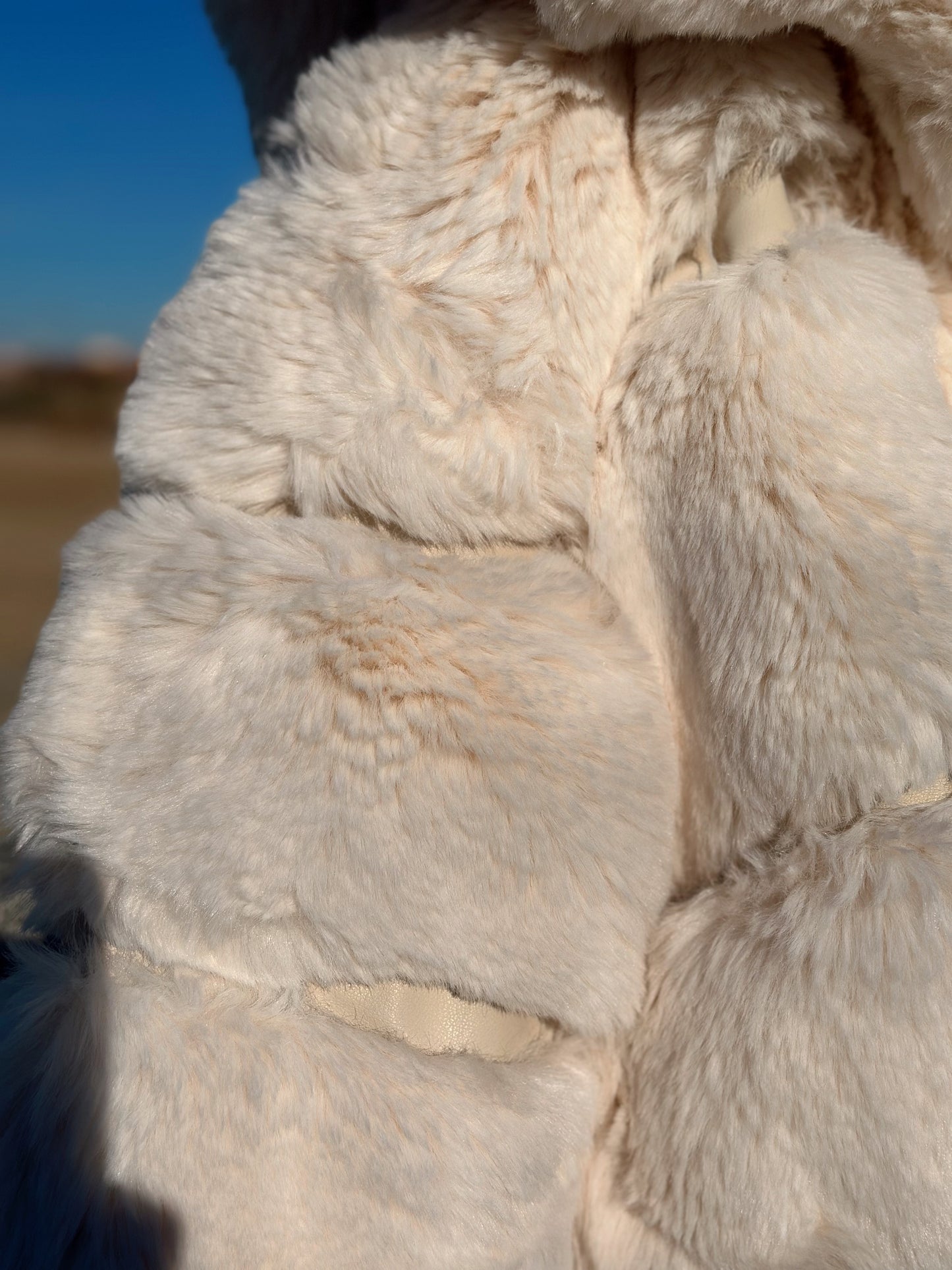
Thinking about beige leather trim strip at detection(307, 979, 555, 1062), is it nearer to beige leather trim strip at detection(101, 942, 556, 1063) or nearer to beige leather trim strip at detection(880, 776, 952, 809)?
beige leather trim strip at detection(101, 942, 556, 1063)

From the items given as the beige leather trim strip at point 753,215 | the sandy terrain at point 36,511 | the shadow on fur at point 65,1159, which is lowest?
the shadow on fur at point 65,1159

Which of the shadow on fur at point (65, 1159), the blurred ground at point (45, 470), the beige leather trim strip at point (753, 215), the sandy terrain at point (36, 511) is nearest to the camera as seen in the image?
the shadow on fur at point (65, 1159)

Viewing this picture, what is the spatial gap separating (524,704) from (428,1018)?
182mm

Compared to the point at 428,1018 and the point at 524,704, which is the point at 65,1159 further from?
the point at 524,704

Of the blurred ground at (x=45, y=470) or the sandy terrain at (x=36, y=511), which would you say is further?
the blurred ground at (x=45, y=470)

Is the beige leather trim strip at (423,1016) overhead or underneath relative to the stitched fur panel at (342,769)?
underneath

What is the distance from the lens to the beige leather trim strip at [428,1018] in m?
0.48

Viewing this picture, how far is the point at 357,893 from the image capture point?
45cm

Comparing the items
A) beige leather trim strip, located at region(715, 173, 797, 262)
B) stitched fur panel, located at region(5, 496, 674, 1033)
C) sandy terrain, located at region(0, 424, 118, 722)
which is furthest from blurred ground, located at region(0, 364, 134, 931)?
beige leather trim strip, located at region(715, 173, 797, 262)

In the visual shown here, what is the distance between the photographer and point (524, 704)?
0.48 m

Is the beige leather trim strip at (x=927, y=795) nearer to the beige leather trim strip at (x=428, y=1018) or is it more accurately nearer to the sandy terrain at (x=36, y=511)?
the beige leather trim strip at (x=428, y=1018)

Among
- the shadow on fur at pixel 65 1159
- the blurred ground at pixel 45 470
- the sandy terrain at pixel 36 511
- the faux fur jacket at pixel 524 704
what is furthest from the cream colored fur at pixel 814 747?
the blurred ground at pixel 45 470

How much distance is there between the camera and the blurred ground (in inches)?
150

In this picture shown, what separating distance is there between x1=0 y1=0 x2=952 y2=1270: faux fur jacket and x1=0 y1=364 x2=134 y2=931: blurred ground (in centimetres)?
284
